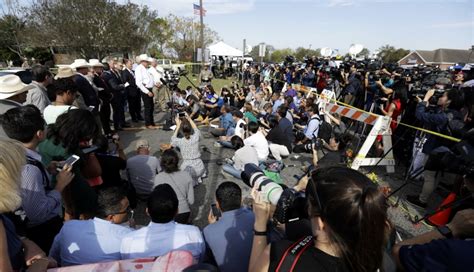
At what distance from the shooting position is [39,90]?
171 inches

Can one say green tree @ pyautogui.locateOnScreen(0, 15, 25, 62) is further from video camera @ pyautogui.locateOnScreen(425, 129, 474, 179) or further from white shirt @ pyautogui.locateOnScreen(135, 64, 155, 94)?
video camera @ pyautogui.locateOnScreen(425, 129, 474, 179)

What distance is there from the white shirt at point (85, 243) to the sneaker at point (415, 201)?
4216mm

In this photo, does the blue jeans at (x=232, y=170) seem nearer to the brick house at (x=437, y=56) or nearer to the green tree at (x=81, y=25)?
the green tree at (x=81, y=25)

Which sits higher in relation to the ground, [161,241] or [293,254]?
[293,254]

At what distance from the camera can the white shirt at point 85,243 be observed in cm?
199

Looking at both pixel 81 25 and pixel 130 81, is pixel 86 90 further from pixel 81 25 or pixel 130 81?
pixel 81 25

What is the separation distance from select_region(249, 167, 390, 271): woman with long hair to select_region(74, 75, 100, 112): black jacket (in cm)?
544

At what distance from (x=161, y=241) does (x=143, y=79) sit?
6.77m

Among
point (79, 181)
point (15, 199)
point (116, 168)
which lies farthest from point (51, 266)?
point (116, 168)

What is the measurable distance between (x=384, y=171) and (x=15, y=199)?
593cm

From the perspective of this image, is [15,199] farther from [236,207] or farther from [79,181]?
[236,207]

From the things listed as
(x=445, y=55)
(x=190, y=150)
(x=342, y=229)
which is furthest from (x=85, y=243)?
(x=445, y=55)

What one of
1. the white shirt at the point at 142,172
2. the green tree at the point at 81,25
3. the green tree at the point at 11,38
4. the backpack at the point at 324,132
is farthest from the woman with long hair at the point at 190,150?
the green tree at the point at 11,38

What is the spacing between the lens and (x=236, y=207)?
7.97 ft
